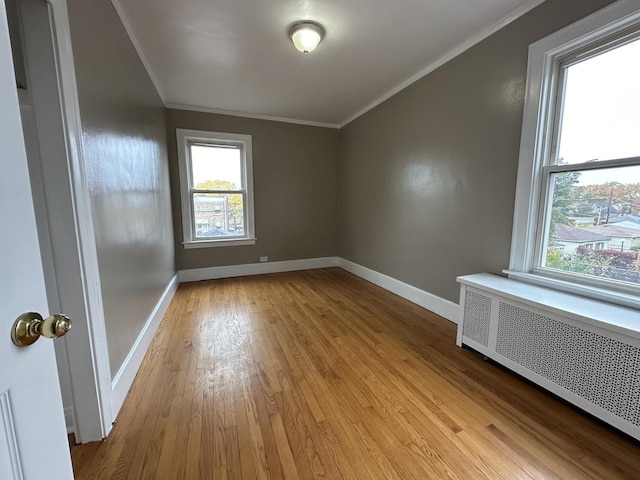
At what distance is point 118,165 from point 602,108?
10.3 ft

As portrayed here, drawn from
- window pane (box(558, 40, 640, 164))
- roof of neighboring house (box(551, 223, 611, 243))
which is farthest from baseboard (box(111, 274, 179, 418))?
window pane (box(558, 40, 640, 164))

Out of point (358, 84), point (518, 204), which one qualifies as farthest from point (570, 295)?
point (358, 84)

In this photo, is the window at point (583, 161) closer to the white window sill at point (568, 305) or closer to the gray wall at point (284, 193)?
the white window sill at point (568, 305)

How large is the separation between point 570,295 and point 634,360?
540 mm

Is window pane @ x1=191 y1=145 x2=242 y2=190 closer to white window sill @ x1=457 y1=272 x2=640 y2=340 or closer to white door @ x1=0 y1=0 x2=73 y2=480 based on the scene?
white window sill @ x1=457 y1=272 x2=640 y2=340

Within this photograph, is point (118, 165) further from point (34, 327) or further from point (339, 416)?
point (339, 416)

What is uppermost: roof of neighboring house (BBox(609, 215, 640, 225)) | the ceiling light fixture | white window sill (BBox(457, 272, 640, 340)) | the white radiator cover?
the ceiling light fixture

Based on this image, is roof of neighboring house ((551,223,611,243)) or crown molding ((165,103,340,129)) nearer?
roof of neighboring house ((551,223,611,243))

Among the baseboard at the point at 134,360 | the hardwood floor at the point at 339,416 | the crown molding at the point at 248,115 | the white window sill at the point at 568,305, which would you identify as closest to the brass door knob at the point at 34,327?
the hardwood floor at the point at 339,416

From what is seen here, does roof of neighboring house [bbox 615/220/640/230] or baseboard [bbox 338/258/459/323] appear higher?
roof of neighboring house [bbox 615/220/640/230]

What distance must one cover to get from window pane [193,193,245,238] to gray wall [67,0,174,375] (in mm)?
1379

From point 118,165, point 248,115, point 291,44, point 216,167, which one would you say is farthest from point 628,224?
point 216,167

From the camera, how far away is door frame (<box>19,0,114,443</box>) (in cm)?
113

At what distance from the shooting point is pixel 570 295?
5.79ft
